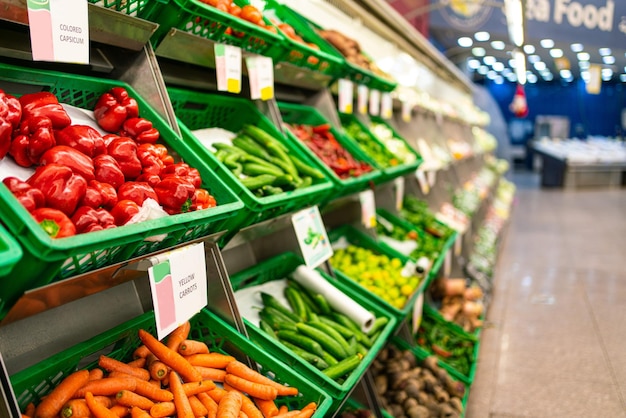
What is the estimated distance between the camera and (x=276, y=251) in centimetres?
290

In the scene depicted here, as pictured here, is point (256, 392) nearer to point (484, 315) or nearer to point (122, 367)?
point (122, 367)

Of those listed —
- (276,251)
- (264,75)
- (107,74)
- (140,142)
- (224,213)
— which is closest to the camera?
(224,213)

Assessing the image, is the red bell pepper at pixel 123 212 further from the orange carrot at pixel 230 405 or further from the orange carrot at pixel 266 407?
the orange carrot at pixel 266 407

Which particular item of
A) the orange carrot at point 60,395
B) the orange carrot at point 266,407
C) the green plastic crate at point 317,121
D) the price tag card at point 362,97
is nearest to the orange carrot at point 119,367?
the orange carrot at point 60,395

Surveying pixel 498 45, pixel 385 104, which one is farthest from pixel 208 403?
pixel 498 45

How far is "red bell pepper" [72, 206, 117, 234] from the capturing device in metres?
1.27

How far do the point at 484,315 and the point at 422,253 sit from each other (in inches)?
53.7

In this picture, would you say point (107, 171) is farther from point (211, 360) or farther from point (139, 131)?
point (211, 360)

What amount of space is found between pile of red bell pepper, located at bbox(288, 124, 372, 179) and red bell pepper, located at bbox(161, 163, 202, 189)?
137cm

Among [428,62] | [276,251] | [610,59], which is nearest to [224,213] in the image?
[276,251]

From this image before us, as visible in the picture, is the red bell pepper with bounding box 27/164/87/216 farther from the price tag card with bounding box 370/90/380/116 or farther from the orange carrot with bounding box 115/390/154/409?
the price tag card with bounding box 370/90/380/116

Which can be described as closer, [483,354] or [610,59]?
[483,354]

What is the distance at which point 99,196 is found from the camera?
1359 millimetres

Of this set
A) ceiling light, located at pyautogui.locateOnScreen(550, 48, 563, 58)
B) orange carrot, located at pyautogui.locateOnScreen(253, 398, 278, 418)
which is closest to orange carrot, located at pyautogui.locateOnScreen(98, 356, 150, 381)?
orange carrot, located at pyautogui.locateOnScreen(253, 398, 278, 418)
